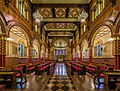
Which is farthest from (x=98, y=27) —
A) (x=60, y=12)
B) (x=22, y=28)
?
(x=60, y=12)

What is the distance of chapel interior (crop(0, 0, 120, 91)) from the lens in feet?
24.8

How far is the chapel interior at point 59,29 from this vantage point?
7.56m

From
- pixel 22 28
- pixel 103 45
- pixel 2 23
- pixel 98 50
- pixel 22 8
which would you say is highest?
pixel 22 8

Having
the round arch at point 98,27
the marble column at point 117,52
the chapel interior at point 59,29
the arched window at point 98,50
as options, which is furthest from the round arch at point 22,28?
the arched window at point 98,50

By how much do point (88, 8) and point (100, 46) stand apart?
493 centimetres

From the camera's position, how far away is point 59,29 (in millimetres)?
33312

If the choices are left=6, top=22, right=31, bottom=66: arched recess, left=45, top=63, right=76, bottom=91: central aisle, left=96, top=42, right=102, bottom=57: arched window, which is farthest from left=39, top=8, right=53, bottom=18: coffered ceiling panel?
left=45, top=63, right=76, bottom=91: central aisle

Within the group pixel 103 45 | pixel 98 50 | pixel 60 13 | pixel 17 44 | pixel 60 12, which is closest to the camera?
pixel 103 45

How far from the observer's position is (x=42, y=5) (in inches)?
750

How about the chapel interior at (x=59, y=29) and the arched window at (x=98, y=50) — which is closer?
the chapel interior at (x=59, y=29)

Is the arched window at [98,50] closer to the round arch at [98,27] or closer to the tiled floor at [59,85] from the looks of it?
the round arch at [98,27]

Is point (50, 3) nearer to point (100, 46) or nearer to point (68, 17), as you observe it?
point (68, 17)

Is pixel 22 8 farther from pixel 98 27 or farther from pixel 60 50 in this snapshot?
pixel 60 50

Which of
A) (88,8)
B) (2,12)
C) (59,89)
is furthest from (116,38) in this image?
(88,8)
